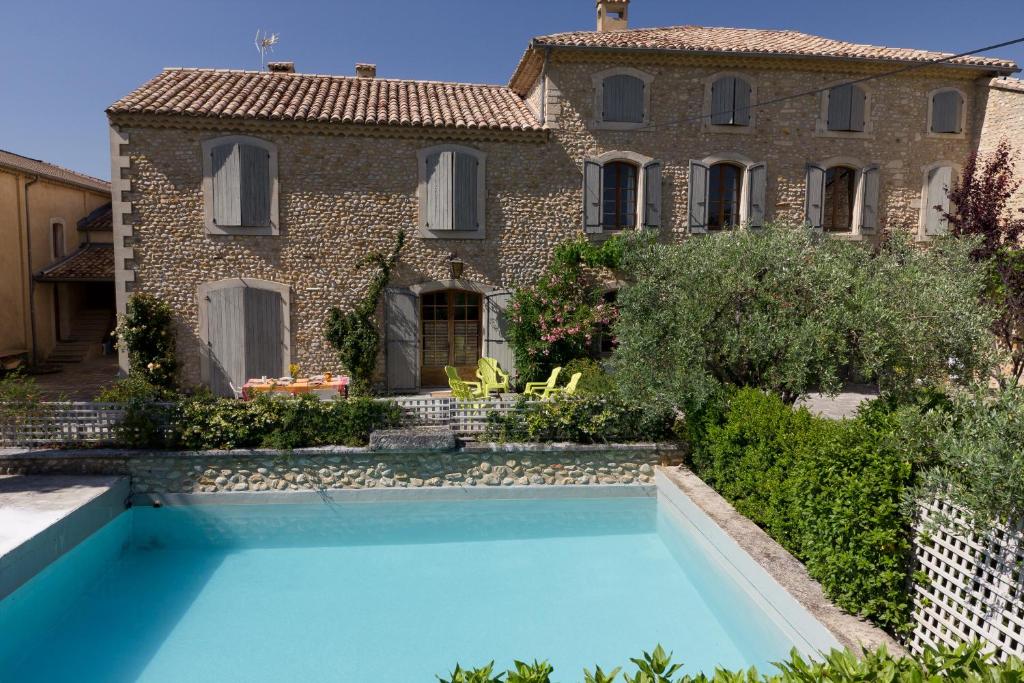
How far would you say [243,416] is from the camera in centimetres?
927

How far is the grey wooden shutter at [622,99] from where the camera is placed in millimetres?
13578

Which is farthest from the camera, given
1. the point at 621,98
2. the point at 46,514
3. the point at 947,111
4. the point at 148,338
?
the point at 947,111

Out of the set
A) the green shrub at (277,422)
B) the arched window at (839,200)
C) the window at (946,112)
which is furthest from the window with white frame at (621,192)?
the green shrub at (277,422)

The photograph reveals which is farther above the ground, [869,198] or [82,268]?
[869,198]

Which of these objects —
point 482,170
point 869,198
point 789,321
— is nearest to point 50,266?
point 482,170

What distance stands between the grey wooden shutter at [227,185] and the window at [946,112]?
47.4 ft

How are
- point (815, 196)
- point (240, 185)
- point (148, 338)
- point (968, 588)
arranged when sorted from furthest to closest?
point (815, 196) < point (240, 185) < point (148, 338) < point (968, 588)

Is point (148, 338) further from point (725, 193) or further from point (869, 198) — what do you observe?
point (869, 198)

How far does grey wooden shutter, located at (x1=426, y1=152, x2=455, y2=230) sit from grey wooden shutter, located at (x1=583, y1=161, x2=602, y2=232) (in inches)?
108

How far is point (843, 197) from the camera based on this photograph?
14641mm

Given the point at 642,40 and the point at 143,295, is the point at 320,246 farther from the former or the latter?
the point at 642,40

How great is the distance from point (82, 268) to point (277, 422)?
492 inches

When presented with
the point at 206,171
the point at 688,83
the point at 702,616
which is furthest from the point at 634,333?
the point at 206,171

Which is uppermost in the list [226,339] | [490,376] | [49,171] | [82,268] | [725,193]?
[49,171]
